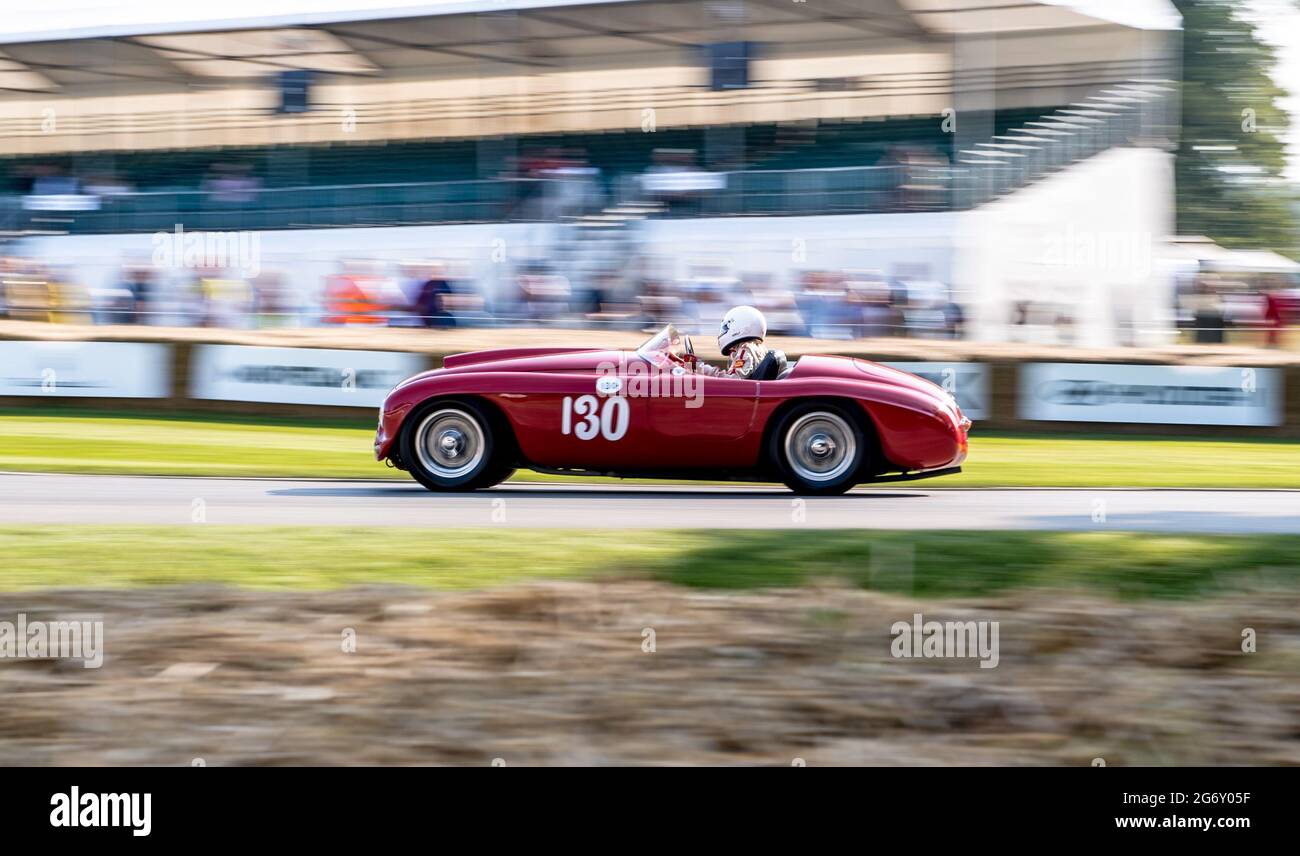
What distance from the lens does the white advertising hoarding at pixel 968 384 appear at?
17672 millimetres

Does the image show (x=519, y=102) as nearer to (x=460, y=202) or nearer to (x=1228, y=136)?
(x=460, y=202)

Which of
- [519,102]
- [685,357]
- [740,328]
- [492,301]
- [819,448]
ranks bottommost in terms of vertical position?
[819,448]

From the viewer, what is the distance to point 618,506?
9742 mm

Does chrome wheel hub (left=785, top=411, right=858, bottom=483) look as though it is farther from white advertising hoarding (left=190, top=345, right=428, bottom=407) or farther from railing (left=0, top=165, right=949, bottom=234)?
railing (left=0, top=165, right=949, bottom=234)

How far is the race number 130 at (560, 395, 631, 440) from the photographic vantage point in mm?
10008

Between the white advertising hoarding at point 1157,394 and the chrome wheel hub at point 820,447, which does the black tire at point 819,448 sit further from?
the white advertising hoarding at point 1157,394

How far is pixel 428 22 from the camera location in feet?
98.3

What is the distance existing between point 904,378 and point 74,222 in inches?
842

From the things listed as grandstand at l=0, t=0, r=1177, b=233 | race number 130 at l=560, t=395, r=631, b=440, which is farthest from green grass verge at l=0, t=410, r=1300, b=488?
grandstand at l=0, t=0, r=1177, b=233

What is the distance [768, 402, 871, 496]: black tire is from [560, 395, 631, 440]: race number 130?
3.50ft

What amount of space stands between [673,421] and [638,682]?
199 inches

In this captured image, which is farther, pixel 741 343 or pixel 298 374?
pixel 298 374

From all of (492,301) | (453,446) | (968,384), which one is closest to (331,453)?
(453,446)

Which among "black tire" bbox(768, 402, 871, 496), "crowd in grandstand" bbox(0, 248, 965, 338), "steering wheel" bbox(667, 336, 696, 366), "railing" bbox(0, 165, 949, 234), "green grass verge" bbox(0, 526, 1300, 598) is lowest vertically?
"green grass verge" bbox(0, 526, 1300, 598)
